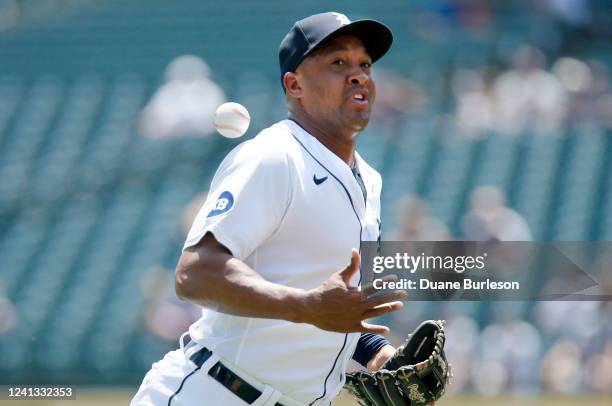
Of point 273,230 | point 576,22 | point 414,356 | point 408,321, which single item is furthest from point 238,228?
point 576,22

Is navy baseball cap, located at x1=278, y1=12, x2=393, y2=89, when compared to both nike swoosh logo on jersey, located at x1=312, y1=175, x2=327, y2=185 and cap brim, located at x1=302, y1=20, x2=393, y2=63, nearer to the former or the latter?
cap brim, located at x1=302, y1=20, x2=393, y2=63

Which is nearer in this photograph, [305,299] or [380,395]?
[305,299]

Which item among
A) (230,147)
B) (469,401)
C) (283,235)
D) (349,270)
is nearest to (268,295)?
(349,270)

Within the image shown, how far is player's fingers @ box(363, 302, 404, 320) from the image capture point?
2.26 meters

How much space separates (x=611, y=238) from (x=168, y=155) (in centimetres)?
442

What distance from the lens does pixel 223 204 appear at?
8.09 feet

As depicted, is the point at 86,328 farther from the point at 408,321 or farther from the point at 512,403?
the point at 512,403

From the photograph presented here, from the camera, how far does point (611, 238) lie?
30.1ft

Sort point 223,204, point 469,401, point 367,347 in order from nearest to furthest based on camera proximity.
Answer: point 223,204 < point 367,347 < point 469,401

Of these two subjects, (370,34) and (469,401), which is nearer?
(370,34)

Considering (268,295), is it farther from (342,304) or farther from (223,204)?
(223,204)

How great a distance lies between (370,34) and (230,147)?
281 inches

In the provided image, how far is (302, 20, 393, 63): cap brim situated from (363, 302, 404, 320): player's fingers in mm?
924

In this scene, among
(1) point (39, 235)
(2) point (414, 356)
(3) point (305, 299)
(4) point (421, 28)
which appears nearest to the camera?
(3) point (305, 299)
